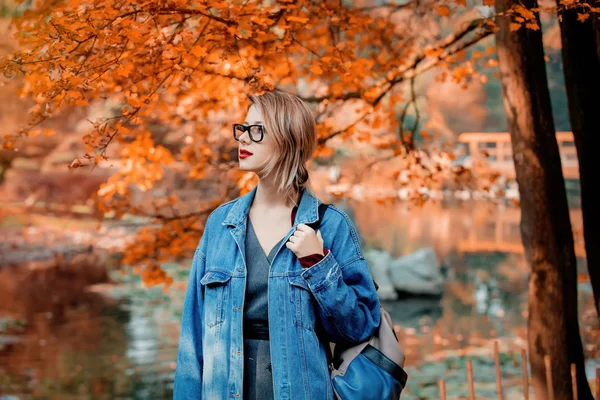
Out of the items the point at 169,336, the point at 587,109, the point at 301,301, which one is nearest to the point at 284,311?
the point at 301,301

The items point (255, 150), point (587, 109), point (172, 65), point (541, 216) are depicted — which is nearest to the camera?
point (255, 150)

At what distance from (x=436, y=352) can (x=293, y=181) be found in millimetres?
5544

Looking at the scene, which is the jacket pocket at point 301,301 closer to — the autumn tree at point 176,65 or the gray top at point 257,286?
Result: the gray top at point 257,286

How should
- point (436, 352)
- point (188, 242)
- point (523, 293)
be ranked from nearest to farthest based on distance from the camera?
1. point (188, 242)
2. point (436, 352)
3. point (523, 293)

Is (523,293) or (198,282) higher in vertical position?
(198,282)

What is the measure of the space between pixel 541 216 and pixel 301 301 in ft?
5.40

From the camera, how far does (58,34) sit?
1.83m

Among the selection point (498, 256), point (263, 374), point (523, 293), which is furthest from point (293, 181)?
point (498, 256)

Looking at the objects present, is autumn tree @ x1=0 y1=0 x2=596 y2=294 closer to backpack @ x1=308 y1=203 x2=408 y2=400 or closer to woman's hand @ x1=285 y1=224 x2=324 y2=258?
woman's hand @ x1=285 y1=224 x2=324 y2=258

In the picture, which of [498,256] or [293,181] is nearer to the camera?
[293,181]

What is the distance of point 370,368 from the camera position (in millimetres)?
1495

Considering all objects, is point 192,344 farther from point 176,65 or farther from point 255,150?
point 176,65

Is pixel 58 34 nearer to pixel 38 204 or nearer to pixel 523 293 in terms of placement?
pixel 523 293

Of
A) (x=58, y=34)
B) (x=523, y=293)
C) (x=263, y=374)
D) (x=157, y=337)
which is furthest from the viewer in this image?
(x=523, y=293)
